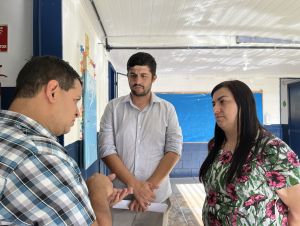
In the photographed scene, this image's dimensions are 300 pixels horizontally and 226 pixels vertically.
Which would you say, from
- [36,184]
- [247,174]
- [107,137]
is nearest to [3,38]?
[107,137]

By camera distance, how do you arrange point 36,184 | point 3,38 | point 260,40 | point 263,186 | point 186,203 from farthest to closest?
point 186,203, point 260,40, point 3,38, point 263,186, point 36,184

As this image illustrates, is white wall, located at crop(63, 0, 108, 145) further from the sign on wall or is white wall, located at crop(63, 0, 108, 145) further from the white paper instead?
the white paper

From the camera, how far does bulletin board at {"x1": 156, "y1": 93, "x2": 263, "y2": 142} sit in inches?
289

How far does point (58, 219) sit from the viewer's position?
699 mm

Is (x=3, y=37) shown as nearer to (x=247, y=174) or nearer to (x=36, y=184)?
(x=36, y=184)

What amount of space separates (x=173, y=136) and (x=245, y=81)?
601 cm

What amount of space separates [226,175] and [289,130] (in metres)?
6.80

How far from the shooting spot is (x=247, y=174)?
132cm

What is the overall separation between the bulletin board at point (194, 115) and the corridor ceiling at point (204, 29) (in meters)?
1.65

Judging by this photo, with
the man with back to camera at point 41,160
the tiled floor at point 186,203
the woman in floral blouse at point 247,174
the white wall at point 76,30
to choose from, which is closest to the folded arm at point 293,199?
the woman in floral blouse at point 247,174

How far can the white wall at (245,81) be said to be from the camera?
288 inches

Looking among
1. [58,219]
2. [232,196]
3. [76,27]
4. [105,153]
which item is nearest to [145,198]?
[105,153]

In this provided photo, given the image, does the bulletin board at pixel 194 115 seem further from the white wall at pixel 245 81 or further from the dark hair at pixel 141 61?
the dark hair at pixel 141 61

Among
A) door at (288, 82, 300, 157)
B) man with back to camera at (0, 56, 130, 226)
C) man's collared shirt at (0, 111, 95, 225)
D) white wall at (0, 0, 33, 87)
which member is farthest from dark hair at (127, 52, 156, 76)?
door at (288, 82, 300, 157)
